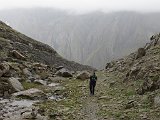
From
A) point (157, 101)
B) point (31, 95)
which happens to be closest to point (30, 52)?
point (31, 95)

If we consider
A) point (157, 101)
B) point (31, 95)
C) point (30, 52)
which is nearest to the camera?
point (157, 101)

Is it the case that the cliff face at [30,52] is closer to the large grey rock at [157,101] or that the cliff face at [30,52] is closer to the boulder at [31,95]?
the boulder at [31,95]

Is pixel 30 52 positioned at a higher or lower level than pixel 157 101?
higher

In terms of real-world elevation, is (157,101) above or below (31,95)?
below

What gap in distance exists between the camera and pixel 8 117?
3238cm

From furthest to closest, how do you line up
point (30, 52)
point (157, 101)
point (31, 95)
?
1. point (30, 52)
2. point (31, 95)
3. point (157, 101)

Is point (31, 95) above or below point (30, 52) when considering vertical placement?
below

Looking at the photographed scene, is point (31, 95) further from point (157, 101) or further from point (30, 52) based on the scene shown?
point (30, 52)

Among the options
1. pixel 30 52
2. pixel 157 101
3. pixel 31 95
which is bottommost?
pixel 157 101

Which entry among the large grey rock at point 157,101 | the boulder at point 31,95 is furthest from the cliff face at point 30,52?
the large grey rock at point 157,101

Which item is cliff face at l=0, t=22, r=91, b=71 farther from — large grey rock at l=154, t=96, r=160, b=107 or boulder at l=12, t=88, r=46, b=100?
large grey rock at l=154, t=96, r=160, b=107

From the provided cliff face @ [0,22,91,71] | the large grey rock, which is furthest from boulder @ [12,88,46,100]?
cliff face @ [0,22,91,71]

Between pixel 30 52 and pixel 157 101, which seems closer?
pixel 157 101

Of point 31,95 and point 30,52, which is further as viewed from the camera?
point 30,52
